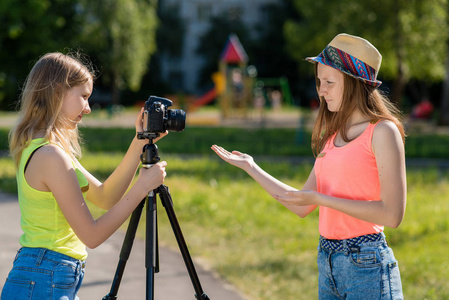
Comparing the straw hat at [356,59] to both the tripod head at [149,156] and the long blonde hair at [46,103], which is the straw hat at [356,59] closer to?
the tripod head at [149,156]

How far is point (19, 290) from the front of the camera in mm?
2334

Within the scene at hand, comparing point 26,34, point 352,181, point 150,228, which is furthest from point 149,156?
point 26,34

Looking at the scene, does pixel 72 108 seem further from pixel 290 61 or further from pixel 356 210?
pixel 290 61

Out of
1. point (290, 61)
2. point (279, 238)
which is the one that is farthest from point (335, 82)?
point (290, 61)

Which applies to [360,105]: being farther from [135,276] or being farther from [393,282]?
[135,276]

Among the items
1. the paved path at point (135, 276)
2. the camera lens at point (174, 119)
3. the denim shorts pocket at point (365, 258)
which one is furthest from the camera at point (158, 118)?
the paved path at point (135, 276)

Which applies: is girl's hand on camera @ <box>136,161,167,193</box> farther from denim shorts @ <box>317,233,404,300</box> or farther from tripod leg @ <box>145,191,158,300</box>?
denim shorts @ <box>317,233,404,300</box>

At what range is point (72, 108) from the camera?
2520 millimetres

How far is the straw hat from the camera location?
2.53m

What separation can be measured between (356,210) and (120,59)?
32807mm

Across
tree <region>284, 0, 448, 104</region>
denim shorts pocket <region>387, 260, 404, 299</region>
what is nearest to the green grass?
denim shorts pocket <region>387, 260, 404, 299</region>

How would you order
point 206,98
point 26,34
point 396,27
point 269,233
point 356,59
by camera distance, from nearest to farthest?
point 356,59 < point 269,233 < point 26,34 < point 396,27 < point 206,98

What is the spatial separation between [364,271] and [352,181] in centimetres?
37

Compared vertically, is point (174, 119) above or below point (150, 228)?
above
